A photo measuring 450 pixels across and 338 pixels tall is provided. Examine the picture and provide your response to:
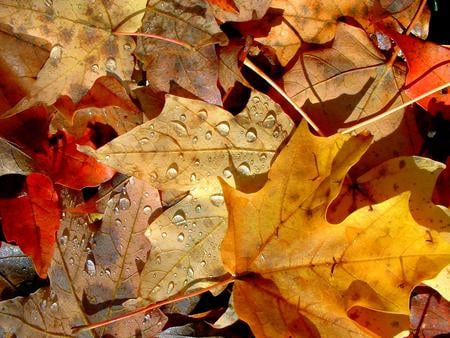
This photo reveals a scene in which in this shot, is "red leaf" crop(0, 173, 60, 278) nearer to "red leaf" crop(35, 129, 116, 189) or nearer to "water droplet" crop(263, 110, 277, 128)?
"red leaf" crop(35, 129, 116, 189)

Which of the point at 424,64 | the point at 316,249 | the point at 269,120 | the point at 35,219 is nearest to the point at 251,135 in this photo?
the point at 269,120

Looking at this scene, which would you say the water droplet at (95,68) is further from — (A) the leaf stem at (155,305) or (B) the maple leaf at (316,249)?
(A) the leaf stem at (155,305)

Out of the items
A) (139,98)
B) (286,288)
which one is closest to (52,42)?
(139,98)

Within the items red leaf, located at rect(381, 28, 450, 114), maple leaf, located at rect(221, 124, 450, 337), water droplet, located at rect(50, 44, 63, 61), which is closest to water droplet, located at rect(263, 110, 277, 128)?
maple leaf, located at rect(221, 124, 450, 337)

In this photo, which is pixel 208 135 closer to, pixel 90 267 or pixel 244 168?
pixel 244 168

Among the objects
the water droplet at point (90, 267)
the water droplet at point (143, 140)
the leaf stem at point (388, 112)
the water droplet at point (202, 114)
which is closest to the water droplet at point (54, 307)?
the water droplet at point (90, 267)

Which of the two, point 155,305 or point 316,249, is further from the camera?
point 155,305

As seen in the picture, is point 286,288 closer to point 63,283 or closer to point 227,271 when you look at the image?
point 227,271
